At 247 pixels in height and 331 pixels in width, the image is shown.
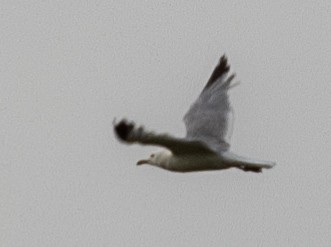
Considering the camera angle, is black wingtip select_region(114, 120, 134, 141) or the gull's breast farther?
the gull's breast

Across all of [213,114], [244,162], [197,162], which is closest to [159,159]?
[197,162]

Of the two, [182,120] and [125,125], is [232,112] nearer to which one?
[182,120]

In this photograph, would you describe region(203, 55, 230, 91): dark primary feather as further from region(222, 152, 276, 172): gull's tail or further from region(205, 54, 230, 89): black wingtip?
region(222, 152, 276, 172): gull's tail

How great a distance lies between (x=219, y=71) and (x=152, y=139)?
5.20m

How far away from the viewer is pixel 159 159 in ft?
52.6

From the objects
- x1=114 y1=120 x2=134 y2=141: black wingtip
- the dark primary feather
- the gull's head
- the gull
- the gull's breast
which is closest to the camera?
x1=114 y1=120 x2=134 y2=141: black wingtip

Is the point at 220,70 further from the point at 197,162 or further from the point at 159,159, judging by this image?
the point at 197,162

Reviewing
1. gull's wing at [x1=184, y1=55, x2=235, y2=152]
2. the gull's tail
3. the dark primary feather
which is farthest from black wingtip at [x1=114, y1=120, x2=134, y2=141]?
the dark primary feather

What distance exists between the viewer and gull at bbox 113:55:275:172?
1377cm

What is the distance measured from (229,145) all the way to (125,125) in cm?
317

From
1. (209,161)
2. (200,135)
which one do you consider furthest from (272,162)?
(200,135)

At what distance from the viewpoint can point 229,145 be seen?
16469 millimetres

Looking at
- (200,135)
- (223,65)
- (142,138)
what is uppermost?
(223,65)

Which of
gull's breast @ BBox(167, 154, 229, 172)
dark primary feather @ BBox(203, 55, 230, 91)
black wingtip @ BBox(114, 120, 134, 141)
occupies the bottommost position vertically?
black wingtip @ BBox(114, 120, 134, 141)
